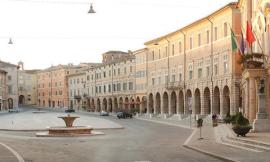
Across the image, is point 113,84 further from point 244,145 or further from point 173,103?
point 244,145

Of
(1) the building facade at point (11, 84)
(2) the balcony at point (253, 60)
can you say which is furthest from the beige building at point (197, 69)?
(1) the building facade at point (11, 84)

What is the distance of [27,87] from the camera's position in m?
185

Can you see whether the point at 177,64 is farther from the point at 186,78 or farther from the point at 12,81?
the point at 12,81

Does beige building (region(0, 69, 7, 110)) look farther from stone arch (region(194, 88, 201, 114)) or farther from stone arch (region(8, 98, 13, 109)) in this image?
stone arch (region(194, 88, 201, 114))

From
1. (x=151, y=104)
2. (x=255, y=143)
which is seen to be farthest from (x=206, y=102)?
(x=255, y=143)

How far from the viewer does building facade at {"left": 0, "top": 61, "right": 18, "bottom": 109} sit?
152 meters

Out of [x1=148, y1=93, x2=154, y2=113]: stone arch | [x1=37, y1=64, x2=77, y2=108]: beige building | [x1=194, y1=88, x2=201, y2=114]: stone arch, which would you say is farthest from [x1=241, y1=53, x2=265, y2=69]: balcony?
[x1=37, y1=64, x2=77, y2=108]: beige building

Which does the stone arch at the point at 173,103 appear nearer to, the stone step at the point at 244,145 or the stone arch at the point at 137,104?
the stone arch at the point at 137,104

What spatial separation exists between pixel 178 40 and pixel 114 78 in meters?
38.6

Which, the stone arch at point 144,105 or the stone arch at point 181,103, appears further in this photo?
the stone arch at point 144,105

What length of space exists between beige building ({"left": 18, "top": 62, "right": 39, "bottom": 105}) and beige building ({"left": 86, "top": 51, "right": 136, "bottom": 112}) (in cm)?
5138

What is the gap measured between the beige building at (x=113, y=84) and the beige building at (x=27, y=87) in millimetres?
51384

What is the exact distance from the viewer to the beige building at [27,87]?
183250mm

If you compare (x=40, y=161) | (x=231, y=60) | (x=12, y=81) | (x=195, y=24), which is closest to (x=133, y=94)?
(x=195, y=24)
